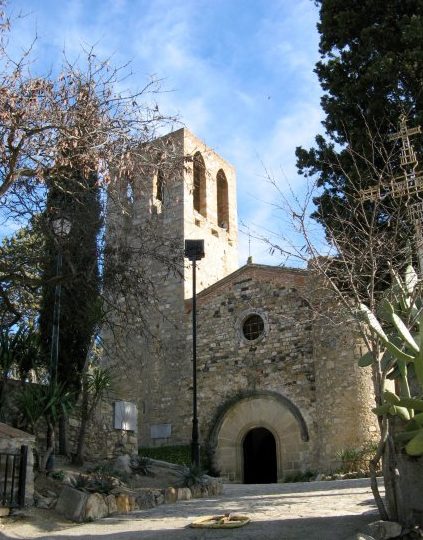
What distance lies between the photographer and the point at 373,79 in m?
11.8

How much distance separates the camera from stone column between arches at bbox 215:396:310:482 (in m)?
16.4

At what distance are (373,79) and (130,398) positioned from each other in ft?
41.1

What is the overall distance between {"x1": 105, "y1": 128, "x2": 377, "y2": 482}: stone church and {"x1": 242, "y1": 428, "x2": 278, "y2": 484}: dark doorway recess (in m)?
0.03

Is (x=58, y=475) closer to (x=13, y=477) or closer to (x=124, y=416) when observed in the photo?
(x=13, y=477)

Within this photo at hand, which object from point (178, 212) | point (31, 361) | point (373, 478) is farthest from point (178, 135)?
point (373, 478)

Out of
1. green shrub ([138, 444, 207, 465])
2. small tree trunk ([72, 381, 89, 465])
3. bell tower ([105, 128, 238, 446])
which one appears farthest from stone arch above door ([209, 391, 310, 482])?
small tree trunk ([72, 381, 89, 465])

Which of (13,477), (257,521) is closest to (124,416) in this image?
(13,477)

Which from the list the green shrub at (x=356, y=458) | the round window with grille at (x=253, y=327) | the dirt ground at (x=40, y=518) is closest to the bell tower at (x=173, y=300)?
the round window with grille at (x=253, y=327)

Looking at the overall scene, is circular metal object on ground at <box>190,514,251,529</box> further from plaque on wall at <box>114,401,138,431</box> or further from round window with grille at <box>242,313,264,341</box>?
round window with grille at <box>242,313,264,341</box>

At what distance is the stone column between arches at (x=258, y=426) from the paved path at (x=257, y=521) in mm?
7122

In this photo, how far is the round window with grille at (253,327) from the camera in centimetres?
1841

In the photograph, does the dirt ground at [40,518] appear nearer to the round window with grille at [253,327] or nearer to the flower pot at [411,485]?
the flower pot at [411,485]

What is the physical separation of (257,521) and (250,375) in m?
11.1

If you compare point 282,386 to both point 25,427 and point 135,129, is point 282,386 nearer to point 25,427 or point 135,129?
point 25,427
